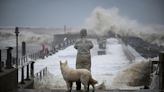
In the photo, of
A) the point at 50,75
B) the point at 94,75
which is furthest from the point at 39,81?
the point at 94,75

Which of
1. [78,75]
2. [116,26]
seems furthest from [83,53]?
[116,26]

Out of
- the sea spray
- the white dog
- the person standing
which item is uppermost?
the sea spray

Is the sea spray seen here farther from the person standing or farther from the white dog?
the white dog

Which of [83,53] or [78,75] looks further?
[83,53]

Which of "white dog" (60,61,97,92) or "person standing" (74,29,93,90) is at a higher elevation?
"person standing" (74,29,93,90)

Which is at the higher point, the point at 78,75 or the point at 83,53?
the point at 83,53

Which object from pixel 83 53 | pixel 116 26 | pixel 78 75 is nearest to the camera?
pixel 78 75

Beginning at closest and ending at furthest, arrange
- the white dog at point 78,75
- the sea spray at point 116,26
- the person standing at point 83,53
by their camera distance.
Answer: the white dog at point 78,75 < the person standing at point 83,53 < the sea spray at point 116,26

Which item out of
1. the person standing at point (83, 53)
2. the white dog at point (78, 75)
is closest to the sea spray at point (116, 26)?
the person standing at point (83, 53)

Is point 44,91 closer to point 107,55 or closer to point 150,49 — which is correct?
point 107,55

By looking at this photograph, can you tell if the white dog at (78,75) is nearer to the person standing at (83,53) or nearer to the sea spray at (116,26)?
the person standing at (83,53)

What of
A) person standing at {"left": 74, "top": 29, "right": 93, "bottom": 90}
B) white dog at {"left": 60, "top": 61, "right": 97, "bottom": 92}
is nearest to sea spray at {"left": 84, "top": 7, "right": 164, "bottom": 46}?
person standing at {"left": 74, "top": 29, "right": 93, "bottom": 90}

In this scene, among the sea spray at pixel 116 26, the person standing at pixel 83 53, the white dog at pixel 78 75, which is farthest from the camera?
the sea spray at pixel 116 26

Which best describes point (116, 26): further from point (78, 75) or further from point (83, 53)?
point (78, 75)
